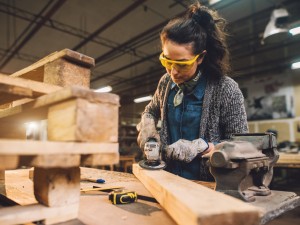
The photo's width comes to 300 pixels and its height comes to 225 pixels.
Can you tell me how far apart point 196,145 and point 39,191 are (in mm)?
1175

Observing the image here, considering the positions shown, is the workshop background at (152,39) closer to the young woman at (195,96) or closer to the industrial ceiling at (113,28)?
the industrial ceiling at (113,28)

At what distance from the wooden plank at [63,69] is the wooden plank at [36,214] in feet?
2.55

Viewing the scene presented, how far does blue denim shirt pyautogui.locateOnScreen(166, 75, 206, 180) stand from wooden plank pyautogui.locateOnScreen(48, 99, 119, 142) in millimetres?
1321

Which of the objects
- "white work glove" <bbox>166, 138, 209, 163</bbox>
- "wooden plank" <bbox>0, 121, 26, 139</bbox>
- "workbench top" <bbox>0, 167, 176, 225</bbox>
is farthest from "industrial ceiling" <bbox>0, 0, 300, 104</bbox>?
"workbench top" <bbox>0, 167, 176, 225</bbox>

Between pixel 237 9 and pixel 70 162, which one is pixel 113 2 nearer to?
pixel 237 9

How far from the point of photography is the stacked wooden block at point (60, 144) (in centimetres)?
87

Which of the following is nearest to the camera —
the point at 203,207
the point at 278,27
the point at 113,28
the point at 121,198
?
the point at 203,207

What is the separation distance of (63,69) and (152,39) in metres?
10.1

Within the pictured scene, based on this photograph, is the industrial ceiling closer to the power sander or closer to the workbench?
the power sander

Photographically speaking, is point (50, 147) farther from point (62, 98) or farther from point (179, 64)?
point (179, 64)

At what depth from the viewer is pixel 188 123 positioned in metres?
2.31

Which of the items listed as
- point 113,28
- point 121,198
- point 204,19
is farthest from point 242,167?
point 113,28

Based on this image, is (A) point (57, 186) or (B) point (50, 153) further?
(A) point (57, 186)

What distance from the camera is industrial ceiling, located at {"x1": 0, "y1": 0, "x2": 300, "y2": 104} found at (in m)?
8.73
